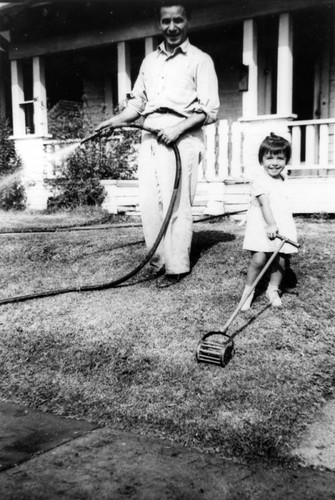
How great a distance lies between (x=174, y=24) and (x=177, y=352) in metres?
2.45

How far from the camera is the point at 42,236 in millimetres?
6711

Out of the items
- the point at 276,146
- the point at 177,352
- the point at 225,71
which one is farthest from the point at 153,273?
the point at 225,71

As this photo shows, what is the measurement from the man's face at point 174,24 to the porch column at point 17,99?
348 inches

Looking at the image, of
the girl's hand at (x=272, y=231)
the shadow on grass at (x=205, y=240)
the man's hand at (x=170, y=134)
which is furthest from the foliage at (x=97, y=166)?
the girl's hand at (x=272, y=231)

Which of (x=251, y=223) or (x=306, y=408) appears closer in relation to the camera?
(x=306, y=408)

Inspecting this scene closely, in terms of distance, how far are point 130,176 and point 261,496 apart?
27.0ft

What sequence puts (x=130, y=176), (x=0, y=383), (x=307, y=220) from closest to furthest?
(x=0, y=383)
(x=307, y=220)
(x=130, y=176)

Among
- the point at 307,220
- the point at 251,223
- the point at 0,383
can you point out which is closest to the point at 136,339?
the point at 0,383

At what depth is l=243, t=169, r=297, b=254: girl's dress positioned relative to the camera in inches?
154

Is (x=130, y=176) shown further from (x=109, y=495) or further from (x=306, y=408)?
(x=109, y=495)

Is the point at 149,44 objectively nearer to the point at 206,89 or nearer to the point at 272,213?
the point at 206,89

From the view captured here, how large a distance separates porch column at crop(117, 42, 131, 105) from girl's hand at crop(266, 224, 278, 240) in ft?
26.1

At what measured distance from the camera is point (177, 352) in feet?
11.2

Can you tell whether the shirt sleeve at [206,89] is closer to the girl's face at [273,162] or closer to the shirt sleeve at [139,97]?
the shirt sleeve at [139,97]
